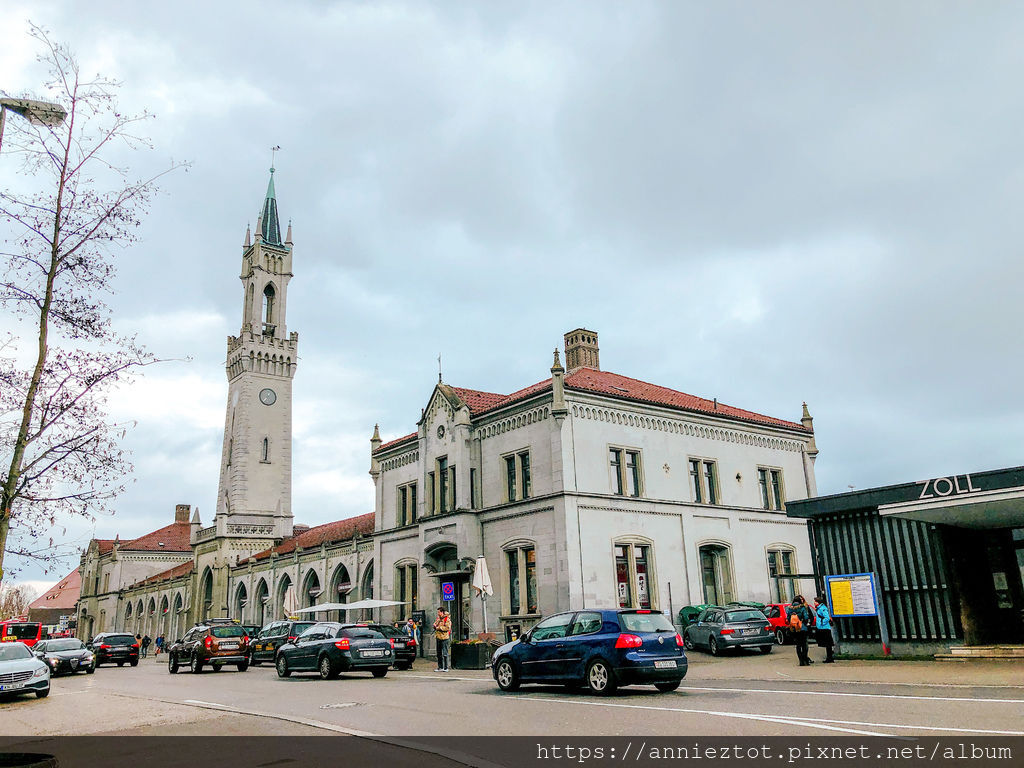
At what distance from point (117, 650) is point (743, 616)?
3105cm

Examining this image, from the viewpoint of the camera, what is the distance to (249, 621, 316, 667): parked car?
94.9 ft

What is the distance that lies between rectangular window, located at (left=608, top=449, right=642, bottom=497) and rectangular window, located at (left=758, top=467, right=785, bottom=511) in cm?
734

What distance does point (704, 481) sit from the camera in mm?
32844

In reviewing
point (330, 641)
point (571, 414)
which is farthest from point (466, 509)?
point (330, 641)

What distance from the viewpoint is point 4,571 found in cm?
984

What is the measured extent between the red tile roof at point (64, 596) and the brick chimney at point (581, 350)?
96.3 metres

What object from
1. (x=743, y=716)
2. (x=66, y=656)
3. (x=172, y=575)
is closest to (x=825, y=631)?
(x=743, y=716)

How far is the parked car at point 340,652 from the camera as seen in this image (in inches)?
842

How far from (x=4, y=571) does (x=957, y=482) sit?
17339 millimetres

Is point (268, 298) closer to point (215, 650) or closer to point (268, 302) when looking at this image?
point (268, 302)

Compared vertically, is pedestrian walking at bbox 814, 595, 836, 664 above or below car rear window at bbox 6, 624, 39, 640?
below

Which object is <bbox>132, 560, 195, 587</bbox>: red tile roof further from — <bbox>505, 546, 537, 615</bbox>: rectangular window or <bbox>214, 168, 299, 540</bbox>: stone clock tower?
<bbox>505, 546, 537, 615</bbox>: rectangular window

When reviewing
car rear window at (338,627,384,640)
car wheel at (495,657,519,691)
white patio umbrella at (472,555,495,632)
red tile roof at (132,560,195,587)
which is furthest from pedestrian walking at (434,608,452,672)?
red tile roof at (132,560,195,587)
